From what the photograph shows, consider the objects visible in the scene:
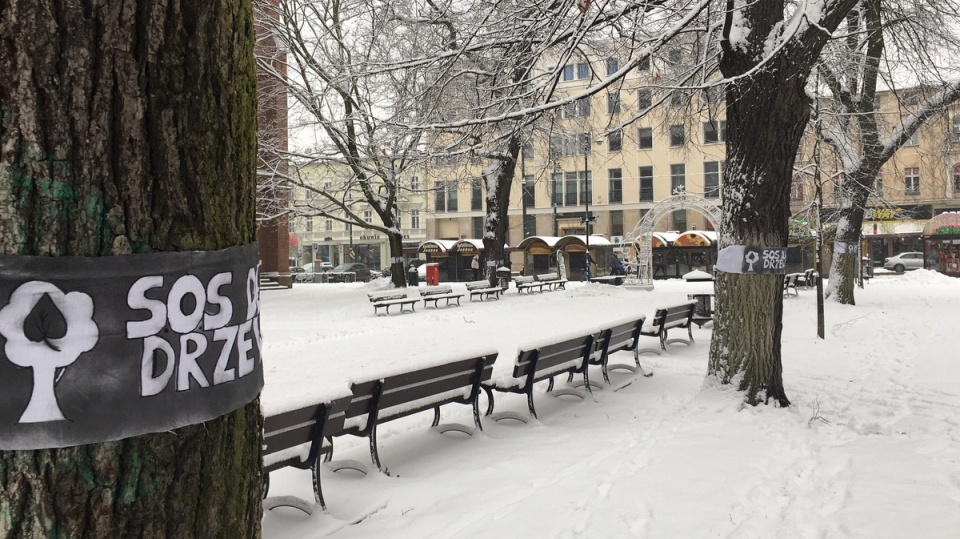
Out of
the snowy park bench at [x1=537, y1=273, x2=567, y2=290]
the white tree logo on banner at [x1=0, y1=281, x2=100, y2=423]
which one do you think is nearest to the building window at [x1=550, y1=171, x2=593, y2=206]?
the snowy park bench at [x1=537, y1=273, x2=567, y2=290]

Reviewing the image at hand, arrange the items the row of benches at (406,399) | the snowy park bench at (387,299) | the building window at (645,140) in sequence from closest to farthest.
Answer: the row of benches at (406,399) < the snowy park bench at (387,299) < the building window at (645,140)

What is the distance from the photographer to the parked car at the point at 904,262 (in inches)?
1564

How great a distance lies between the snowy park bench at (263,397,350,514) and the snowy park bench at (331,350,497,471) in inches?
10.8

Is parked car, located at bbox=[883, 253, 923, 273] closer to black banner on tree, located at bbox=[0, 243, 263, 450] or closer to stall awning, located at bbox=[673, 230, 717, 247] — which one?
stall awning, located at bbox=[673, 230, 717, 247]

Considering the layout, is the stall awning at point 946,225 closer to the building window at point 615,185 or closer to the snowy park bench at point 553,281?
the building window at point 615,185

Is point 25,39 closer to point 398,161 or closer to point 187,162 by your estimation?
point 187,162

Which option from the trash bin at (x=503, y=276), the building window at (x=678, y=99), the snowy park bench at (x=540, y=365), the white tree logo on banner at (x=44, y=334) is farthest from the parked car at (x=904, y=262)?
the white tree logo on banner at (x=44, y=334)

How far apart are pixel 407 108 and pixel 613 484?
649 centimetres

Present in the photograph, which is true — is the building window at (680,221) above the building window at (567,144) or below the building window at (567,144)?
below

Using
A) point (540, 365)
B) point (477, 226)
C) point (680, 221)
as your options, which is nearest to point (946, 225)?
point (680, 221)

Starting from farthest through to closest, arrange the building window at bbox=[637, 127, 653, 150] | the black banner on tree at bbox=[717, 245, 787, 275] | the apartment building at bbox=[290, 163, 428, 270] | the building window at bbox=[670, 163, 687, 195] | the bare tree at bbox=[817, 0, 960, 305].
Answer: the apartment building at bbox=[290, 163, 428, 270]
the building window at bbox=[637, 127, 653, 150]
the building window at bbox=[670, 163, 687, 195]
the bare tree at bbox=[817, 0, 960, 305]
the black banner on tree at bbox=[717, 245, 787, 275]

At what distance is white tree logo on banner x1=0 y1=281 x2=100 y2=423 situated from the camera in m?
1.42

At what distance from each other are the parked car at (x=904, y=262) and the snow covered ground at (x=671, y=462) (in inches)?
1353

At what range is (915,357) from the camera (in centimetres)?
1029
